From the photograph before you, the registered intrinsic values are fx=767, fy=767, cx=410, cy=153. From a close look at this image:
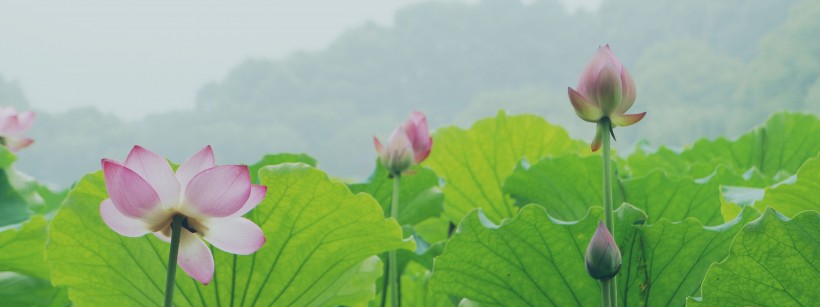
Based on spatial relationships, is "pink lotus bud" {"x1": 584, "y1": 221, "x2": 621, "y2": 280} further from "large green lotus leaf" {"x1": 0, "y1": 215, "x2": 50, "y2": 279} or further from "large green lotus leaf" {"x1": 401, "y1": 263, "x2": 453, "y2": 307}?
"large green lotus leaf" {"x1": 0, "y1": 215, "x2": 50, "y2": 279}

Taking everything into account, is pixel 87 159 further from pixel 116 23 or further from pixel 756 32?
pixel 756 32

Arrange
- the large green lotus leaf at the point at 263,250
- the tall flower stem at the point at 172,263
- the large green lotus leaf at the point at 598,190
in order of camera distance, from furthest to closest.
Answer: the large green lotus leaf at the point at 598,190 → the large green lotus leaf at the point at 263,250 → the tall flower stem at the point at 172,263

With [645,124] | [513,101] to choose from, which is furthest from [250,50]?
[645,124]

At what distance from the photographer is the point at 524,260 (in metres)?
0.40

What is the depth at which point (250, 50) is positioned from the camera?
37.4 meters

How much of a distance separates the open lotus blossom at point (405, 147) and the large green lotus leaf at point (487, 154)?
140mm

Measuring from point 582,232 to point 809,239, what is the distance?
108 millimetres

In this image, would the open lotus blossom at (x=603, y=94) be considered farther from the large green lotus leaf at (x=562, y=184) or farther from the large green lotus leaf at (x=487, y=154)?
the large green lotus leaf at (x=487, y=154)

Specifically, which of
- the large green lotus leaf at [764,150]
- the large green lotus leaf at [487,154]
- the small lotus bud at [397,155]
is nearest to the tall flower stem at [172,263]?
the small lotus bud at [397,155]

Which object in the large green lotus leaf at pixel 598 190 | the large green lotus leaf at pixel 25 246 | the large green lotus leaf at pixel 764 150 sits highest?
the large green lotus leaf at pixel 764 150

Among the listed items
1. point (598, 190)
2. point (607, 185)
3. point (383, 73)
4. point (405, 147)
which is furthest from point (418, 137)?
point (383, 73)

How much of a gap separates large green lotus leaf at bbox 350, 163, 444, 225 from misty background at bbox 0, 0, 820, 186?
17855 mm

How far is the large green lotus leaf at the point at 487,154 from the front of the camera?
72cm

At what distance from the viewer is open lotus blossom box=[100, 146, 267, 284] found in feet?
0.99
